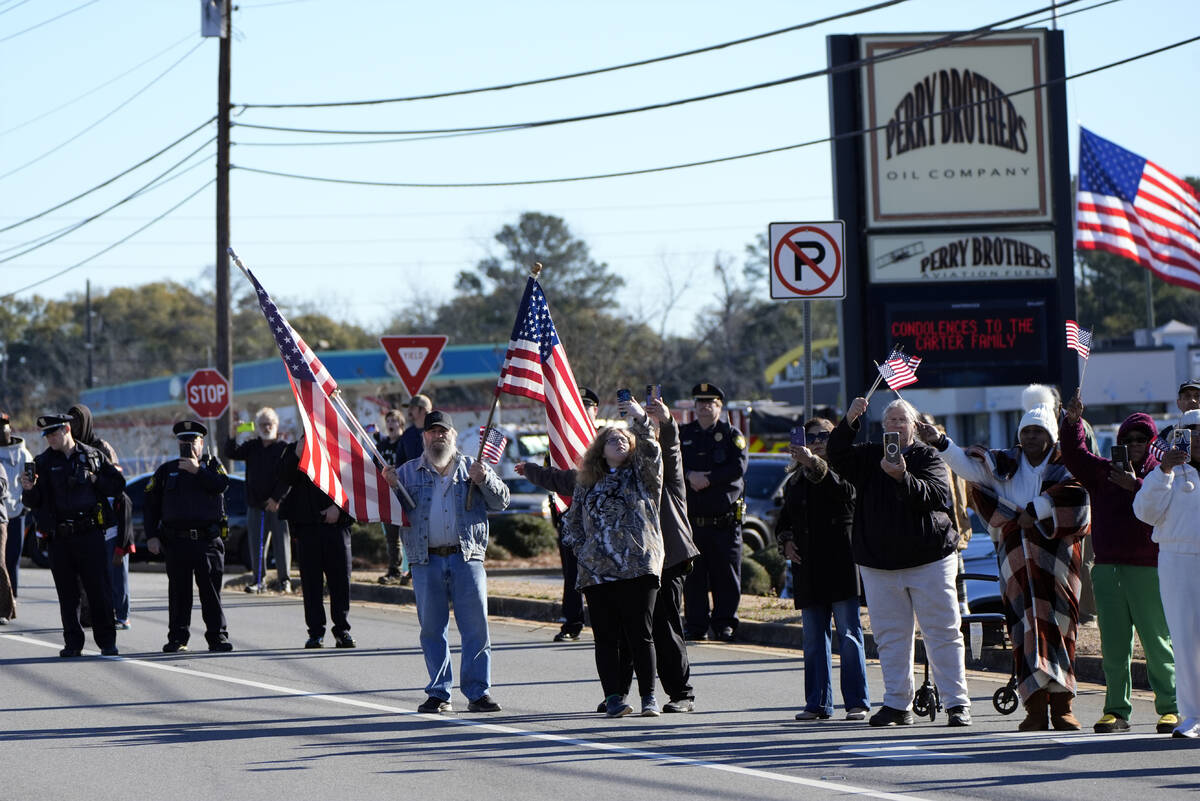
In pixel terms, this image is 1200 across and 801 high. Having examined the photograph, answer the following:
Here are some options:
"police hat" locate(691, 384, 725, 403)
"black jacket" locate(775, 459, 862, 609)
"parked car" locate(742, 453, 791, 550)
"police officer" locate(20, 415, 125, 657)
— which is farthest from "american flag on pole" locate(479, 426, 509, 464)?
"parked car" locate(742, 453, 791, 550)

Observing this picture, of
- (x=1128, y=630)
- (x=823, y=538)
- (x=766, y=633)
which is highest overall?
(x=823, y=538)

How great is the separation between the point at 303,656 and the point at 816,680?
5.21 m

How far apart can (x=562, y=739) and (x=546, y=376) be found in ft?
10.3

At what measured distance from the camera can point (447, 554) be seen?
1079cm

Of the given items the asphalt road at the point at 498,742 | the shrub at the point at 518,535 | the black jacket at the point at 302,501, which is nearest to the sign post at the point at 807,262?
the asphalt road at the point at 498,742

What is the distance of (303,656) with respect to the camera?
1384 centimetres

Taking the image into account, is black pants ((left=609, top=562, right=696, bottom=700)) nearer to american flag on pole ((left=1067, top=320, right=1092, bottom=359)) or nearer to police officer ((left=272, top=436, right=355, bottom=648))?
american flag on pole ((left=1067, top=320, right=1092, bottom=359))

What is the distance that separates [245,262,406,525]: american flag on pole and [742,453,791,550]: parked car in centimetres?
965

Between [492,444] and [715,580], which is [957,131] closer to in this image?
[715,580]

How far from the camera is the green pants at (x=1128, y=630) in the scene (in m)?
9.61

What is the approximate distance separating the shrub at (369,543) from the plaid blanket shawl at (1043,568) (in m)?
13.9

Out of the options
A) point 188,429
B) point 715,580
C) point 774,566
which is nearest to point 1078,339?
point 715,580

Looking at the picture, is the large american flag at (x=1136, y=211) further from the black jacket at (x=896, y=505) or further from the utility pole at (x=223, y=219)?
the utility pole at (x=223, y=219)

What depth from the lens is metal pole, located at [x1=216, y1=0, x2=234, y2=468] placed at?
24953 mm
